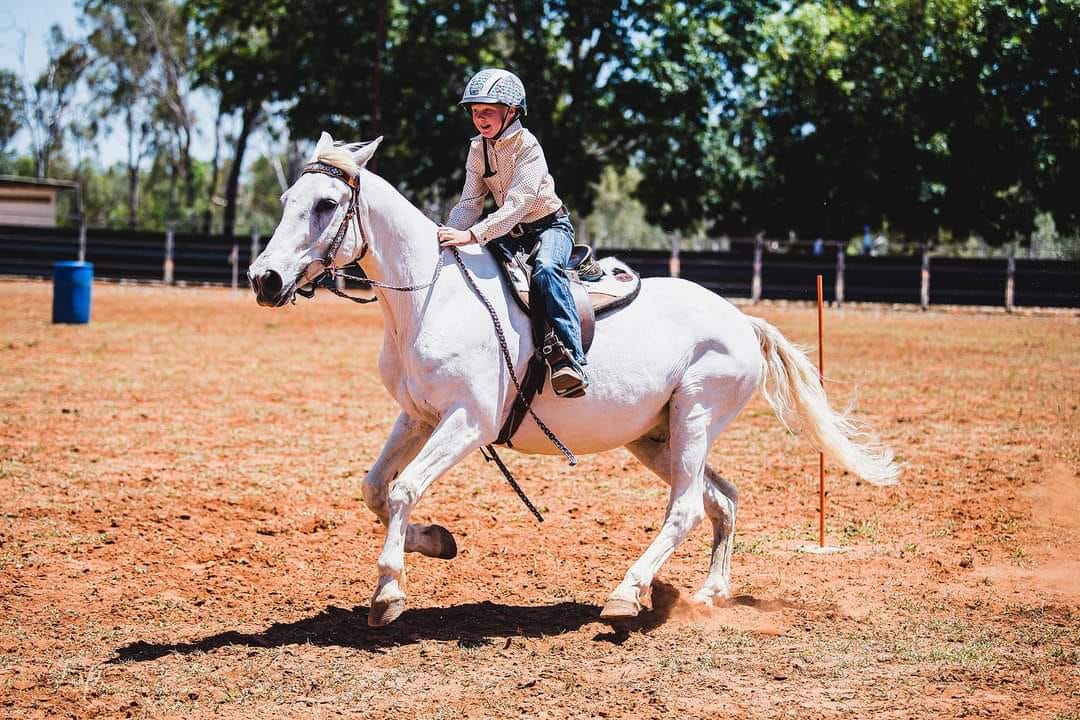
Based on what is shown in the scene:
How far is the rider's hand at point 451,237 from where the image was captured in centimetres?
598

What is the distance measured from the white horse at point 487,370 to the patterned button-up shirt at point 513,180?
29 cm

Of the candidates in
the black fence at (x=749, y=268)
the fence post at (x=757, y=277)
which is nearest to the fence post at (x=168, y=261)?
the black fence at (x=749, y=268)

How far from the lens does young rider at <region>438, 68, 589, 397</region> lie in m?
5.93

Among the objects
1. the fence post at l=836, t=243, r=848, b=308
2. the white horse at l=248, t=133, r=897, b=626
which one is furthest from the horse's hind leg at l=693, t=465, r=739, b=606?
the fence post at l=836, t=243, r=848, b=308

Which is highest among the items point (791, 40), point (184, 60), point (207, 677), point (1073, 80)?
point (184, 60)

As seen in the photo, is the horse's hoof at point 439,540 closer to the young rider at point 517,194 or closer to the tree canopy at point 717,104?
the young rider at point 517,194

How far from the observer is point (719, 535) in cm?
670

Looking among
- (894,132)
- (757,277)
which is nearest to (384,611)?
(757,277)

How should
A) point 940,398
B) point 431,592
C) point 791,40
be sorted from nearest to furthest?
1. point 431,592
2. point 940,398
3. point 791,40

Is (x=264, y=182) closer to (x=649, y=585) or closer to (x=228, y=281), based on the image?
(x=228, y=281)

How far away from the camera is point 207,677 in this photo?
16.4 ft

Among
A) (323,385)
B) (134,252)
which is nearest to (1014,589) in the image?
(323,385)

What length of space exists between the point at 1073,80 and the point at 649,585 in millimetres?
25763

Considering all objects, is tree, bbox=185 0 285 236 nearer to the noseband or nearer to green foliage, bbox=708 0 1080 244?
green foliage, bbox=708 0 1080 244
